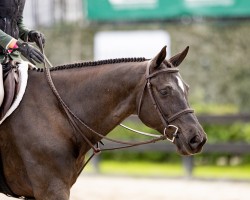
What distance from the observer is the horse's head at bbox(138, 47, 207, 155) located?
5.28m

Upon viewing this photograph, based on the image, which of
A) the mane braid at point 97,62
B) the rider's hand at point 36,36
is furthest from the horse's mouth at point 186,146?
the rider's hand at point 36,36

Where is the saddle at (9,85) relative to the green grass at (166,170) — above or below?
above

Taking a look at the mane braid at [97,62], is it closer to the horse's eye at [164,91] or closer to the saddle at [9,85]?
the saddle at [9,85]

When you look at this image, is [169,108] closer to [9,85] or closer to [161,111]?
[161,111]

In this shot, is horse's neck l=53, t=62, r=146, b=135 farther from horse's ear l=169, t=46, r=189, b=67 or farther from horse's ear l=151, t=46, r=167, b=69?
horse's ear l=169, t=46, r=189, b=67

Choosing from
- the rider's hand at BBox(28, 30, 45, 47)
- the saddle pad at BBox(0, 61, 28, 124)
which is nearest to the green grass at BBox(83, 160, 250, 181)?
the rider's hand at BBox(28, 30, 45, 47)

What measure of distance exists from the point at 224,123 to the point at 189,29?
682 cm

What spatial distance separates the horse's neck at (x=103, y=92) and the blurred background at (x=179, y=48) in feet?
27.4

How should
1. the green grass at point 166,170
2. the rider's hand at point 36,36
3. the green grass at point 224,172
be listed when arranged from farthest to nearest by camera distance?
the green grass at point 166,170, the green grass at point 224,172, the rider's hand at point 36,36

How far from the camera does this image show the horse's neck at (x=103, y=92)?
5.57 metres

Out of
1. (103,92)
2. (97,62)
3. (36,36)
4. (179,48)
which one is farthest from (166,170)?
(103,92)

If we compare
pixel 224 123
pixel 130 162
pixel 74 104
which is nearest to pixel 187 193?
pixel 224 123

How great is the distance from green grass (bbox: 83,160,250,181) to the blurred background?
0.8 inches

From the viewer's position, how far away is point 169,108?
537 cm
